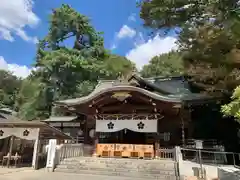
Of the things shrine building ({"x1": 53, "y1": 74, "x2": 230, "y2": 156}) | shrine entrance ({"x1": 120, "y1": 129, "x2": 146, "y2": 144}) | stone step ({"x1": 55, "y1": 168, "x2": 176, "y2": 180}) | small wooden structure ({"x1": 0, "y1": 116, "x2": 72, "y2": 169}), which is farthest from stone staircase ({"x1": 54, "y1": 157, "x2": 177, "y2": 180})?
shrine entrance ({"x1": 120, "y1": 129, "x2": 146, "y2": 144})

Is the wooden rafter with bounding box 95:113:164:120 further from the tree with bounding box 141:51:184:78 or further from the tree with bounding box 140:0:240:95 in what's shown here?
the tree with bounding box 141:51:184:78

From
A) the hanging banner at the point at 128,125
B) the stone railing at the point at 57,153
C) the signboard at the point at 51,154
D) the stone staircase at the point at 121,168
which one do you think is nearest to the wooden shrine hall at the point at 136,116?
the hanging banner at the point at 128,125

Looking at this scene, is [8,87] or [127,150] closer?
[127,150]

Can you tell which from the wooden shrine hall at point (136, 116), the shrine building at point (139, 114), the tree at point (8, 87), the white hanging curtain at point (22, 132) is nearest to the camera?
the white hanging curtain at point (22, 132)

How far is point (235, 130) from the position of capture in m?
13.8

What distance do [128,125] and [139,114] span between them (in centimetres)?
94

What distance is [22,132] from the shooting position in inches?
437

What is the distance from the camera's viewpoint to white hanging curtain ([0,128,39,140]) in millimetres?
10914

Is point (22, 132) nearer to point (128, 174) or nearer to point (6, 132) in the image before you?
point (6, 132)

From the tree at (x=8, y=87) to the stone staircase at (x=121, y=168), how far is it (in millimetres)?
32917

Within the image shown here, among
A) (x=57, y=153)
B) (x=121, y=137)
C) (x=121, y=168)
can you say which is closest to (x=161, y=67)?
(x=121, y=137)

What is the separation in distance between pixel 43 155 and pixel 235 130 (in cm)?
1142

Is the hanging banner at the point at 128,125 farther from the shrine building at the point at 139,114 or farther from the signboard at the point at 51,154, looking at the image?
the signboard at the point at 51,154

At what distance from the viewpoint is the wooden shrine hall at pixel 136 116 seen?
12.6 metres
